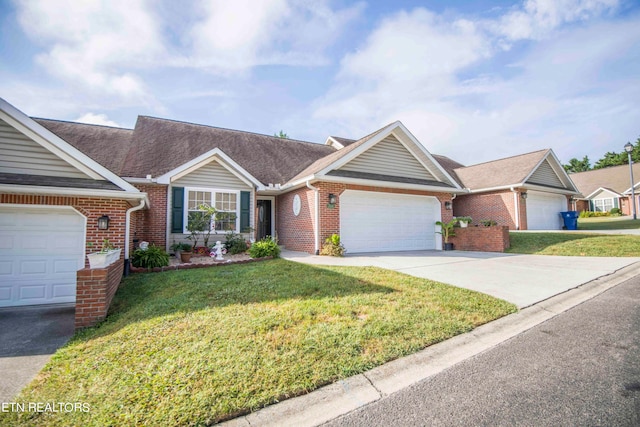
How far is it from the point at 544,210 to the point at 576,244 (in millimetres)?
7884

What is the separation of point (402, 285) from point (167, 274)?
18.4ft

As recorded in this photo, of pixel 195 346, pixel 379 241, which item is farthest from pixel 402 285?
pixel 379 241

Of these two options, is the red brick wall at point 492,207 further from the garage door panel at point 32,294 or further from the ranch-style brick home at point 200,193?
the garage door panel at point 32,294

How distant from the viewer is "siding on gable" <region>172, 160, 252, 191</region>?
10.2m

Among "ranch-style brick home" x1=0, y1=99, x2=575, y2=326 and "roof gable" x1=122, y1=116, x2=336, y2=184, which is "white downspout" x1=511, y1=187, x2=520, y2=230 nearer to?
"ranch-style brick home" x1=0, y1=99, x2=575, y2=326

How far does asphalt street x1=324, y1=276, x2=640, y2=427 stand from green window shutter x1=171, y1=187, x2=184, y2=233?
9296 mm

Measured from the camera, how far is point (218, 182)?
10562 millimetres

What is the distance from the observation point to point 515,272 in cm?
698

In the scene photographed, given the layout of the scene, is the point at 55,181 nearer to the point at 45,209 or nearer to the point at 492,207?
the point at 45,209

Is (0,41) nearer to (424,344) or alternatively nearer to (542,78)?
(424,344)

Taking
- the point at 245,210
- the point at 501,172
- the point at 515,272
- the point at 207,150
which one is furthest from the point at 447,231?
the point at 207,150

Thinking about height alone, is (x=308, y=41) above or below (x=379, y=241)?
above

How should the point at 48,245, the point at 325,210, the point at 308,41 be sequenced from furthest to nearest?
the point at 325,210 < the point at 308,41 < the point at 48,245

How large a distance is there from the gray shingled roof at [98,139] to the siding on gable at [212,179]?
2950 millimetres
